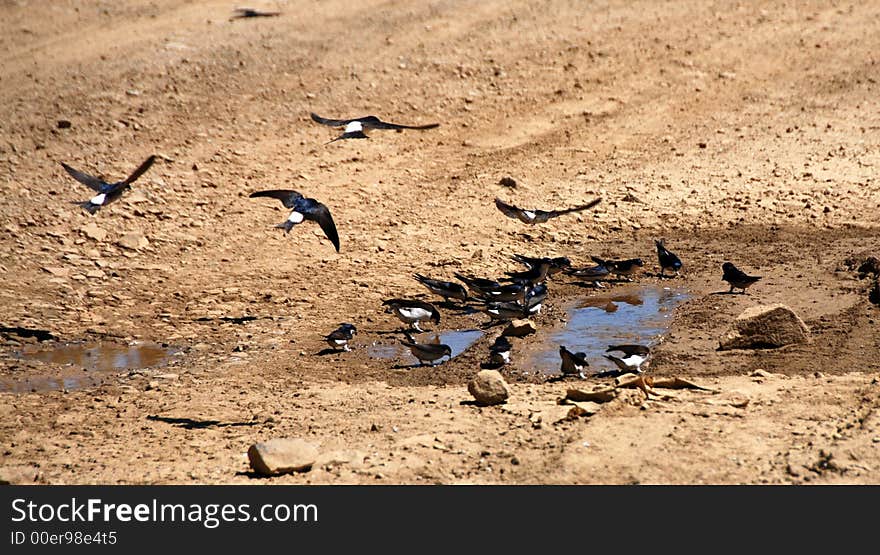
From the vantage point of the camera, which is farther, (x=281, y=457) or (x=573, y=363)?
(x=573, y=363)

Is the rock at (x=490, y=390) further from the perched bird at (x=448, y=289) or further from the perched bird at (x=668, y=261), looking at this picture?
the perched bird at (x=668, y=261)

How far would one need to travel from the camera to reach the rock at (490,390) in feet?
31.0

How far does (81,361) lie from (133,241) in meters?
3.21

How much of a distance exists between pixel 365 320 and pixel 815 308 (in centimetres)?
449

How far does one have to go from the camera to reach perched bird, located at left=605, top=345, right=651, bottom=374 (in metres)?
10.4

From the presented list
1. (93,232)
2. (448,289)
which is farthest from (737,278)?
(93,232)

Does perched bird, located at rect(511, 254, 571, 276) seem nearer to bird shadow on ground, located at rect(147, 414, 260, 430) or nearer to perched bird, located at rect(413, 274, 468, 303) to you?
perched bird, located at rect(413, 274, 468, 303)

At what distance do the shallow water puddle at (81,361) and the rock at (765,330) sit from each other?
17.2 feet

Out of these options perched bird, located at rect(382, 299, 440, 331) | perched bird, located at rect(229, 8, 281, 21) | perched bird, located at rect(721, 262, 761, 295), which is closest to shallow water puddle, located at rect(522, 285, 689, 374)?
perched bird, located at rect(721, 262, 761, 295)

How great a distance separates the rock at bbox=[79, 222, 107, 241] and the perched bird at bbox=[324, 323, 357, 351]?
13.3 feet

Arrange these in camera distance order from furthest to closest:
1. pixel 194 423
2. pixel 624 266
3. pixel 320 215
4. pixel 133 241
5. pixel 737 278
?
pixel 133 241 → pixel 624 266 → pixel 737 278 → pixel 320 215 → pixel 194 423

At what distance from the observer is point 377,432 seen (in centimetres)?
899

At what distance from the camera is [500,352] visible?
1105 cm

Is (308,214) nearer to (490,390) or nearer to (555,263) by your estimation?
(555,263)
